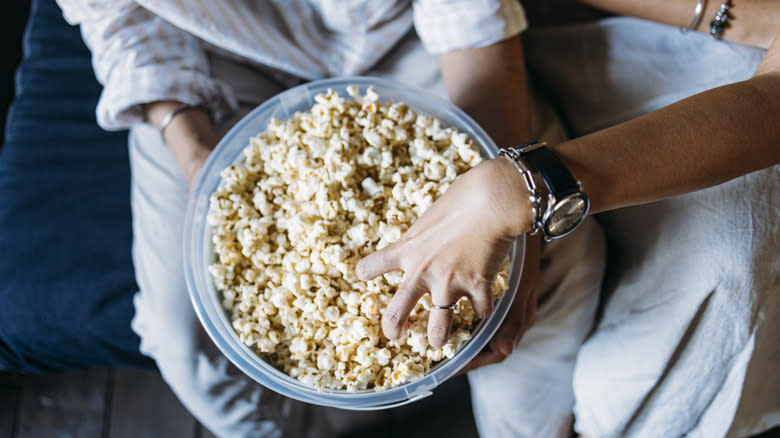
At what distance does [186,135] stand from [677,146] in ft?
2.14

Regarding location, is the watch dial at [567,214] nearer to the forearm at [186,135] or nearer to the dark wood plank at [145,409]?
the forearm at [186,135]

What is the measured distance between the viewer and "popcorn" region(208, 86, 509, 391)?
56 centimetres

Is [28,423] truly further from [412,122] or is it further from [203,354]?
[412,122]

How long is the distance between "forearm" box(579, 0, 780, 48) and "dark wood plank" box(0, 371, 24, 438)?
4.84 ft

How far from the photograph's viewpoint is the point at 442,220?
48 centimetres

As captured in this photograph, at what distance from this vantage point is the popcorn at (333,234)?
56 centimetres

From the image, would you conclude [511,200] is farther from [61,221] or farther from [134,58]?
[61,221]

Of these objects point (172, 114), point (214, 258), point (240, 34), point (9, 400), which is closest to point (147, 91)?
point (172, 114)

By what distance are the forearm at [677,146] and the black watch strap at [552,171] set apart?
0.01m

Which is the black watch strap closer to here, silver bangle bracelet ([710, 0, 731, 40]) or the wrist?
the wrist

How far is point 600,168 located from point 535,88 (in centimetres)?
43

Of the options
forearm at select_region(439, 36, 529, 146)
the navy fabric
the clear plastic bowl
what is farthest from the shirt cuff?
forearm at select_region(439, 36, 529, 146)

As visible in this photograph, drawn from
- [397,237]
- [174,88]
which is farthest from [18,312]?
[397,237]

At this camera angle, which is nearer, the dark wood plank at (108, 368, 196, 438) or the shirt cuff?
the shirt cuff
